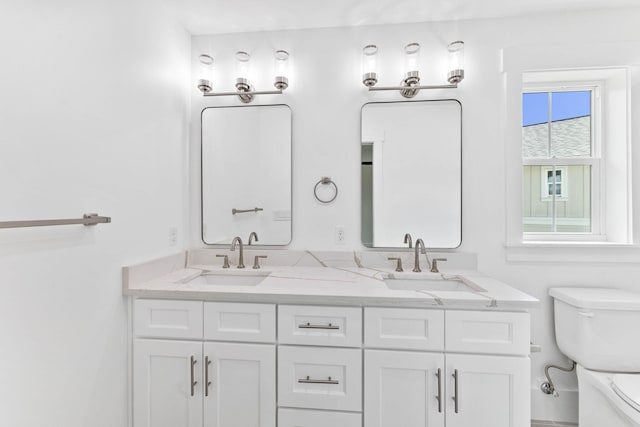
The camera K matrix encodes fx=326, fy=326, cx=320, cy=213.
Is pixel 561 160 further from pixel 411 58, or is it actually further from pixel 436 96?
pixel 411 58

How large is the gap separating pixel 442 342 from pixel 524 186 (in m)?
1.21

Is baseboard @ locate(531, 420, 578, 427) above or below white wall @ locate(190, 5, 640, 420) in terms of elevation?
below

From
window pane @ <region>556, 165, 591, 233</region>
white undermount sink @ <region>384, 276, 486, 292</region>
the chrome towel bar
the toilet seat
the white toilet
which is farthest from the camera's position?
window pane @ <region>556, 165, 591, 233</region>

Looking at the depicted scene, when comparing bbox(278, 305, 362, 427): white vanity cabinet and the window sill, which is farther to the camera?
the window sill

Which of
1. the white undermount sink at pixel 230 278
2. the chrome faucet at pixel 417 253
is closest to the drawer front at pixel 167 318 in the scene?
the white undermount sink at pixel 230 278

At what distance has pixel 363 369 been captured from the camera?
1.38 meters

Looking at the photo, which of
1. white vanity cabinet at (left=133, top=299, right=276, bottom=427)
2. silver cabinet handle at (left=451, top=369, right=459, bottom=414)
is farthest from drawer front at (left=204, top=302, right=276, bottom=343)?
silver cabinet handle at (left=451, top=369, right=459, bottom=414)

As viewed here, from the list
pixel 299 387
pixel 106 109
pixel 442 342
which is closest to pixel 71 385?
pixel 299 387

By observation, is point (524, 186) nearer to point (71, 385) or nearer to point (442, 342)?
point (442, 342)

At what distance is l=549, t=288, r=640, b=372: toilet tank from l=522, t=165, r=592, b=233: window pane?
0.47 meters

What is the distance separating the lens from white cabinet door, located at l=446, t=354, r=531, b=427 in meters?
1.31

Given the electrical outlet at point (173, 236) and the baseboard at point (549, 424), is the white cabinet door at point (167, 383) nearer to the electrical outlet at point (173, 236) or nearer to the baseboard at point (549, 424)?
the electrical outlet at point (173, 236)

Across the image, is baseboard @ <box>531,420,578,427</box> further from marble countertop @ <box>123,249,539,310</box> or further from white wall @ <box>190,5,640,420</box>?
marble countertop @ <box>123,249,539,310</box>

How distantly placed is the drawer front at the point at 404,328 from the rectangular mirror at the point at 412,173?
25.1 inches
